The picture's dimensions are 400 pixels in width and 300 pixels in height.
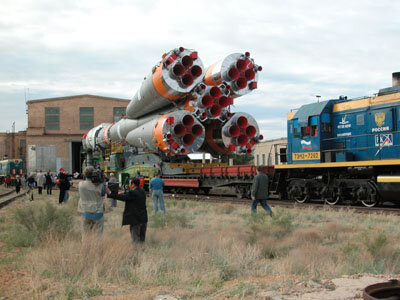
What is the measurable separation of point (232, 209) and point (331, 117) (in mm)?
5180

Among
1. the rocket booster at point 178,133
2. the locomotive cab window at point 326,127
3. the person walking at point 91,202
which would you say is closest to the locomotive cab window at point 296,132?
the locomotive cab window at point 326,127

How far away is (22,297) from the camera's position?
5344 millimetres

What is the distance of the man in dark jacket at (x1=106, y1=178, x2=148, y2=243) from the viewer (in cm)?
775

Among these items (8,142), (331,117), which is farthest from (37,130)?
(331,117)

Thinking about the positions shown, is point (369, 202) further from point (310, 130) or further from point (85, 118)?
point (85, 118)

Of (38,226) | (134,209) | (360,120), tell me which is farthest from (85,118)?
(134,209)

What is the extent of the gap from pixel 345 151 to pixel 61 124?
147 feet

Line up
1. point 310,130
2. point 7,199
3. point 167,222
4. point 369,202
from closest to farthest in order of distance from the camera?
point 167,222, point 369,202, point 310,130, point 7,199

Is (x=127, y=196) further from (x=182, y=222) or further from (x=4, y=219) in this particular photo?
(x=4, y=219)

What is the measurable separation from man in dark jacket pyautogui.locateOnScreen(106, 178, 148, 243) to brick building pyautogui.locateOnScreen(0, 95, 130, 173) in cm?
4715

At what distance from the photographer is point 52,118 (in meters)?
54.0

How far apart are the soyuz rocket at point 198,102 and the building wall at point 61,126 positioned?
34000 mm

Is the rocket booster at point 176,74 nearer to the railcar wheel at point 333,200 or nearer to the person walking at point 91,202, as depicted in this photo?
the railcar wheel at point 333,200

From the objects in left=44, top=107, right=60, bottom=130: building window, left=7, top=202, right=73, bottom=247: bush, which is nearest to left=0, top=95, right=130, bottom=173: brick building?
left=44, top=107, right=60, bottom=130: building window
